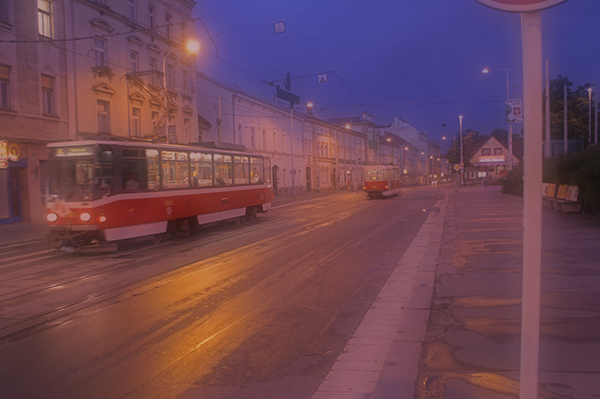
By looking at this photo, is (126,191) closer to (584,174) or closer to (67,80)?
(67,80)

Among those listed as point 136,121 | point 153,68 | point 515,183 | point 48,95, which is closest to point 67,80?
point 48,95

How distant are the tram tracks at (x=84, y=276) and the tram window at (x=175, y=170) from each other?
6.46 ft

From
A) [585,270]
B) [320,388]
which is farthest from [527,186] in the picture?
[585,270]

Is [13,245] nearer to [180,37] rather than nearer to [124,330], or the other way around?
[124,330]

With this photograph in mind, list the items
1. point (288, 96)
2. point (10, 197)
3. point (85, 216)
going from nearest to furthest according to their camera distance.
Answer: point (85, 216) → point (10, 197) → point (288, 96)

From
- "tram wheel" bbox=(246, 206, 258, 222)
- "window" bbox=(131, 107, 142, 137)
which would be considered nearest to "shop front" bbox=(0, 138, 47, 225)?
"window" bbox=(131, 107, 142, 137)

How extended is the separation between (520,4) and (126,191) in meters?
12.1

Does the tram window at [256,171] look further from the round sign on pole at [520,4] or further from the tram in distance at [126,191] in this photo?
the round sign on pole at [520,4]

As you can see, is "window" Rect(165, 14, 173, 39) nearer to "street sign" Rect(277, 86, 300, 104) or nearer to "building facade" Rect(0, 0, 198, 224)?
"building facade" Rect(0, 0, 198, 224)

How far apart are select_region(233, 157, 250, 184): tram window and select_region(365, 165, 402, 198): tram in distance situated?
21239 mm

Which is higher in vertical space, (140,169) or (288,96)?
(288,96)

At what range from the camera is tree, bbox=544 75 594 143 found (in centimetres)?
4762

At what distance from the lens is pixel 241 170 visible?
1991 cm

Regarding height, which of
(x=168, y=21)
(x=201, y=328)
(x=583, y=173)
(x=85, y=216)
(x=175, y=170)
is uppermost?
(x=168, y=21)
